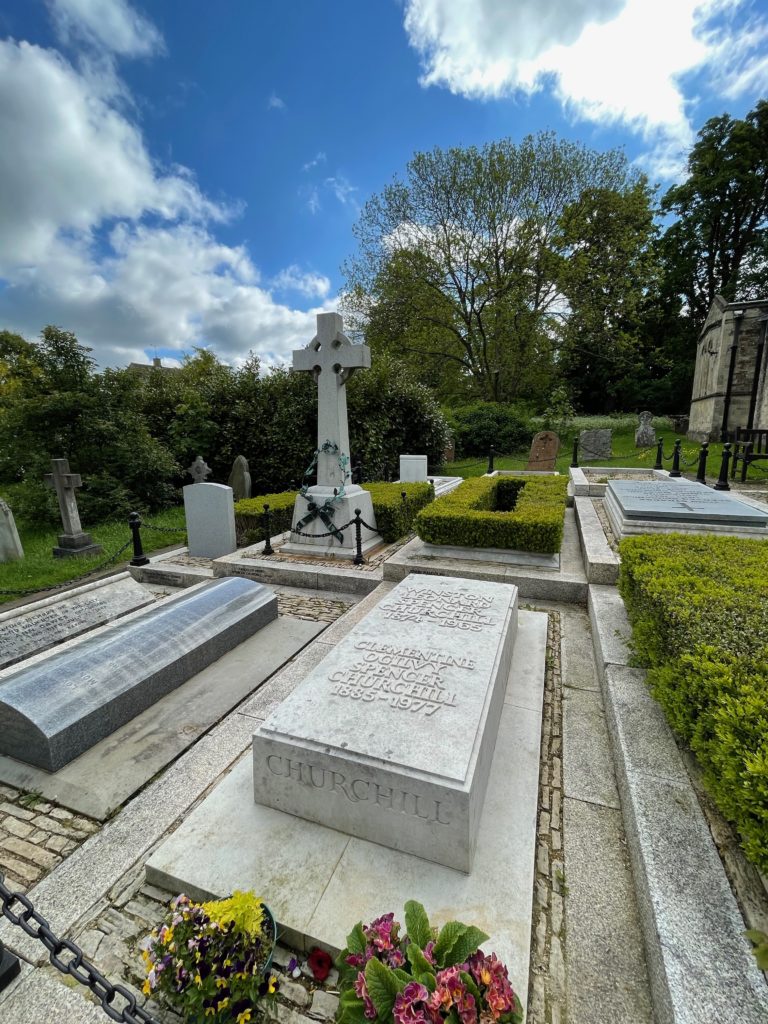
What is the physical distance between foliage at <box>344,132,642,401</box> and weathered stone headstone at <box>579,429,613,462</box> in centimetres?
832

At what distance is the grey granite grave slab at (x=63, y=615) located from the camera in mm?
4039

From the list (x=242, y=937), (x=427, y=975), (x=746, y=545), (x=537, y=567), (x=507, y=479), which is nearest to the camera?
(x=427, y=975)

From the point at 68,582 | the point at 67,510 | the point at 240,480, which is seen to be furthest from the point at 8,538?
the point at 240,480

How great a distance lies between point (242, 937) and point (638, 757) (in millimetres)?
2163

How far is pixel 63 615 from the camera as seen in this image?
4.45 metres

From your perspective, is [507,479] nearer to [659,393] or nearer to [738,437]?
[738,437]

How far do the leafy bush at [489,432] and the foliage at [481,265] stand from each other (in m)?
4.18

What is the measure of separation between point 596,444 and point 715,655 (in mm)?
16264

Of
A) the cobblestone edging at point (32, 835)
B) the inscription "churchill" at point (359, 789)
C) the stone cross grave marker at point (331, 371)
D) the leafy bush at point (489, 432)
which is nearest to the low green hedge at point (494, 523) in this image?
the stone cross grave marker at point (331, 371)

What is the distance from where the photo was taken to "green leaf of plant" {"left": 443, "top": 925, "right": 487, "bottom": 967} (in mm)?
1547

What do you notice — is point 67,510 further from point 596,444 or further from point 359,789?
point 596,444

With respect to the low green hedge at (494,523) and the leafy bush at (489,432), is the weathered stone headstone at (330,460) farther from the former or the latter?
the leafy bush at (489,432)

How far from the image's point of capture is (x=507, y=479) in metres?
9.84

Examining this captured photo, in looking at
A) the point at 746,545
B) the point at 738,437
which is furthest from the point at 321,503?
the point at 738,437
